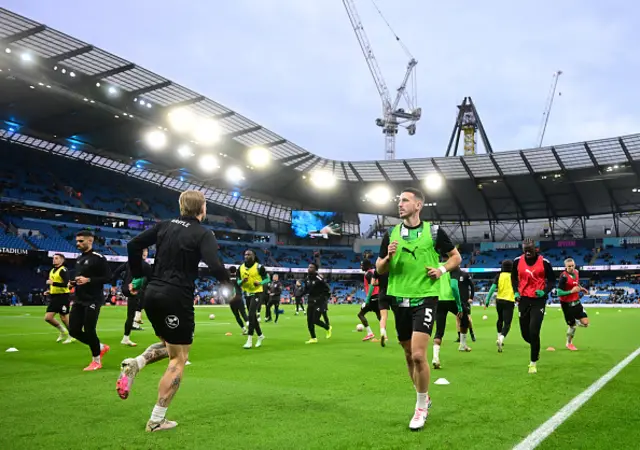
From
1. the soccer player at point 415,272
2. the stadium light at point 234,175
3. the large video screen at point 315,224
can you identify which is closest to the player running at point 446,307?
the soccer player at point 415,272

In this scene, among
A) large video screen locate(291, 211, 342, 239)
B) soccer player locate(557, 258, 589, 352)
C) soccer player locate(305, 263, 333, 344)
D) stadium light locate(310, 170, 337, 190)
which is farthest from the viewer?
large video screen locate(291, 211, 342, 239)

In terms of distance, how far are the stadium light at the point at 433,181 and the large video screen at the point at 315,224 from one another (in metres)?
18.1

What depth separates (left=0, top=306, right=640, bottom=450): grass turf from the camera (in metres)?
4.70

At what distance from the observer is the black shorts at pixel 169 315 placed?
194 inches

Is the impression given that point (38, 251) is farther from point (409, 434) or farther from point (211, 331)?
point (409, 434)

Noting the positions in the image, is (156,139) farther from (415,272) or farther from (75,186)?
(415,272)

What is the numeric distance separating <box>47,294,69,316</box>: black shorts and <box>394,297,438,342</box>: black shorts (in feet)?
29.9

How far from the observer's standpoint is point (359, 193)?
6925cm

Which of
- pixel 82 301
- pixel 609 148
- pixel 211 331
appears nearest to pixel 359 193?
pixel 609 148

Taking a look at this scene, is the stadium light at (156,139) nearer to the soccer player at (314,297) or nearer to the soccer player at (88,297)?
the soccer player at (314,297)

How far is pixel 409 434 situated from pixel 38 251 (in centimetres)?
4895

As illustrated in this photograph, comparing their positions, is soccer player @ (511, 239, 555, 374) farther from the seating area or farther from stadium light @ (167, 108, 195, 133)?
the seating area

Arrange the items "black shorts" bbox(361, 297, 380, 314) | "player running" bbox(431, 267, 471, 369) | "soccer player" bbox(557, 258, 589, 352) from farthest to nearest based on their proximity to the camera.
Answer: "black shorts" bbox(361, 297, 380, 314) → "soccer player" bbox(557, 258, 589, 352) → "player running" bbox(431, 267, 471, 369)

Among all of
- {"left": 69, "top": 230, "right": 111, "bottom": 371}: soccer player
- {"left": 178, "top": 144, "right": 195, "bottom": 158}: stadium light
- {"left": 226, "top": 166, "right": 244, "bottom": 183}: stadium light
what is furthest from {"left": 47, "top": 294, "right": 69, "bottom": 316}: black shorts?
{"left": 226, "top": 166, "right": 244, "bottom": 183}: stadium light
